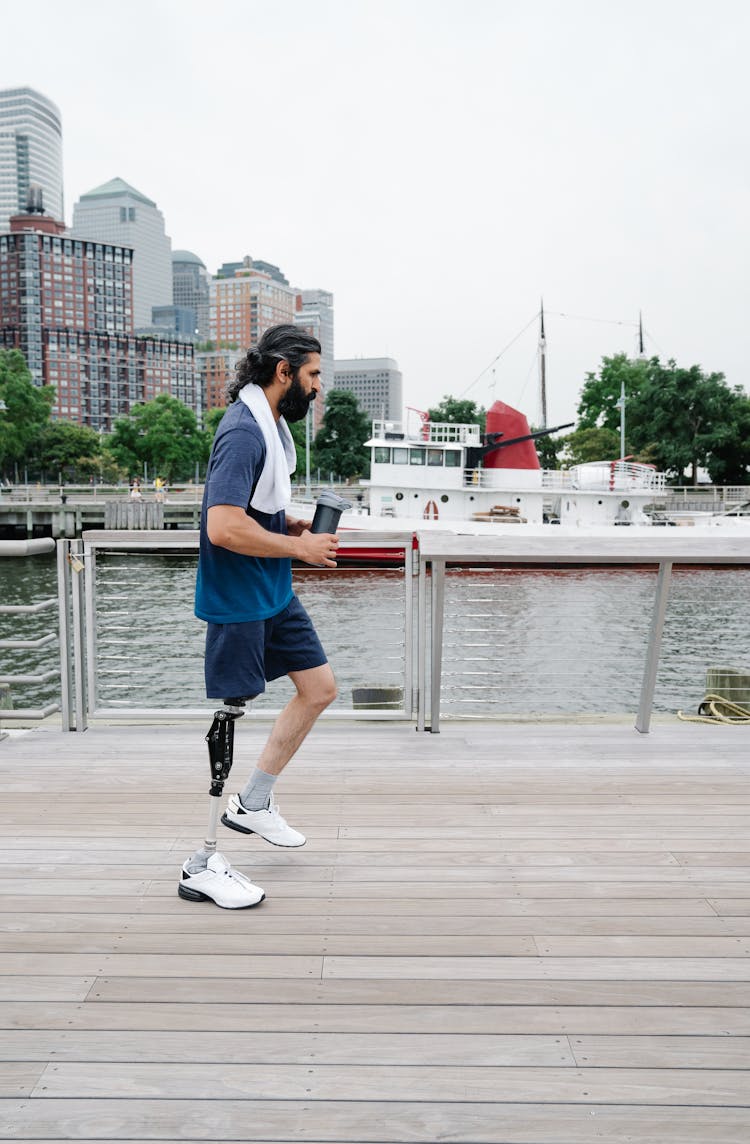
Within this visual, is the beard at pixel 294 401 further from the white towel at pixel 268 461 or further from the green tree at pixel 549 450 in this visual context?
the green tree at pixel 549 450

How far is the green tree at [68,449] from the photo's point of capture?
75.7m

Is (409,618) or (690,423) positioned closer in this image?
(409,618)

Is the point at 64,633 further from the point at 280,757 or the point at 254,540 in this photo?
the point at 254,540

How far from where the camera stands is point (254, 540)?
243 cm

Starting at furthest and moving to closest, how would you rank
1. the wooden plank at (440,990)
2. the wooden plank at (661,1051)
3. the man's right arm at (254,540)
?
the man's right arm at (254,540) < the wooden plank at (440,990) < the wooden plank at (661,1051)

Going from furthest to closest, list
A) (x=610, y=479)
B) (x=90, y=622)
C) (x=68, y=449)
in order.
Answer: (x=68, y=449) < (x=610, y=479) < (x=90, y=622)

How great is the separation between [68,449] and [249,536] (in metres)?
78.7

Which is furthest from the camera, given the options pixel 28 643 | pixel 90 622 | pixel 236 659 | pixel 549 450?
pixel 549 450

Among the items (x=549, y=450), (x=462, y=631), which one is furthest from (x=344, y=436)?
(x=462, y=631)

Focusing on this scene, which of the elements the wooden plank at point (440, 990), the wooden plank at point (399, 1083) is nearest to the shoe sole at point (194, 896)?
the wooden plank at point (440, 990)

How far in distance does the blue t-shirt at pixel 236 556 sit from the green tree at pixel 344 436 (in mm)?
66589

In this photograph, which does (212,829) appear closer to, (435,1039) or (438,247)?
(435,1039)

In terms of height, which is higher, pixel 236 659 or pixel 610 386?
pixel 610 386

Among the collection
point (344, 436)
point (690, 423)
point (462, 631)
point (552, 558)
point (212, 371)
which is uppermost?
point (212, 371)
